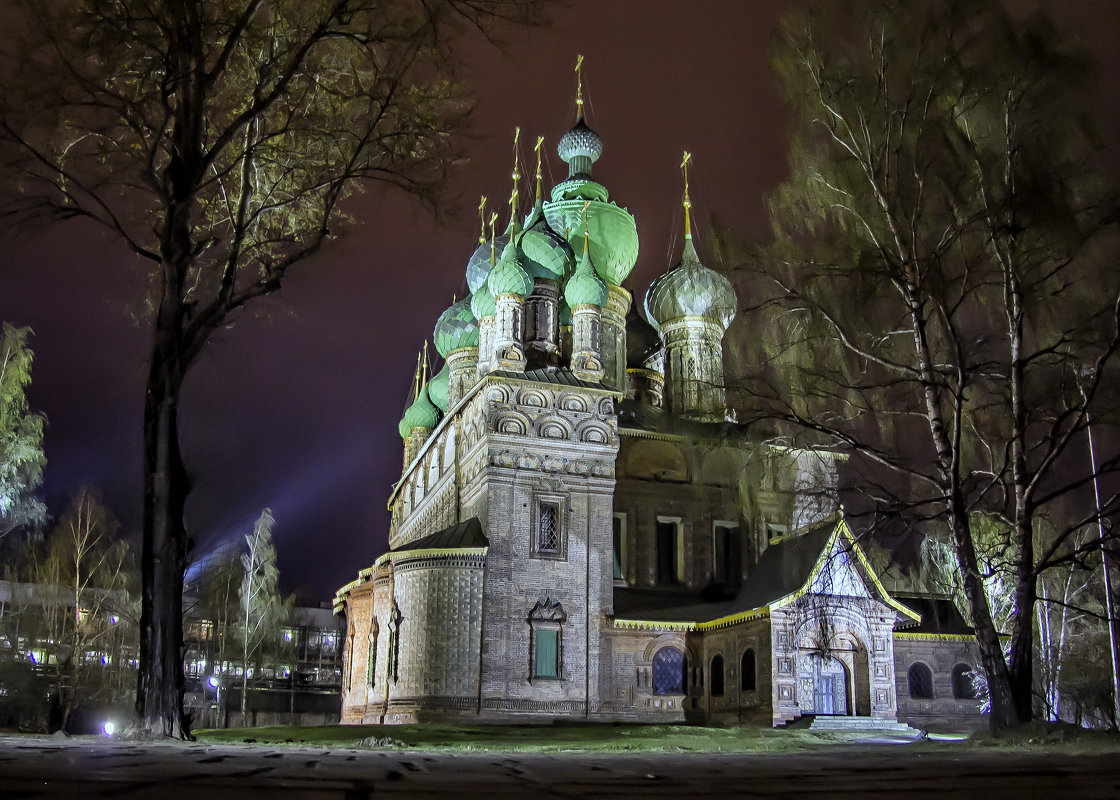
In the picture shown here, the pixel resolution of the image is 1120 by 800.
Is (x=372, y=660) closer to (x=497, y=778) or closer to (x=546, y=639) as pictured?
(x=546, y=639)

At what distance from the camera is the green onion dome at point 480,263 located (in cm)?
2820

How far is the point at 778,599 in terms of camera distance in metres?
20.8

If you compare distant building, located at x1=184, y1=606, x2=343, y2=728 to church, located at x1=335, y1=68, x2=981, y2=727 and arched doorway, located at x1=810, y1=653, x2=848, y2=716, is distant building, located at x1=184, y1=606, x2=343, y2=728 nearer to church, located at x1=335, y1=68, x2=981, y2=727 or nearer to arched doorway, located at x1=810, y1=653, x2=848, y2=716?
church, located at x1=335, y1=68, x2=981, y2=727

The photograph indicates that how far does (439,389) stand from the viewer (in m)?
31.9

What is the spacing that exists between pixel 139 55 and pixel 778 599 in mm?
15541

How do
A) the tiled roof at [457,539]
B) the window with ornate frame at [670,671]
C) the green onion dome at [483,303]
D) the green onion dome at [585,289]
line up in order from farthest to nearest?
1. the green onion dome at [483,303]
2. the green onion dome at [585,289]
3. the window with ornate frame at [670,671]
4. the tiled roof at [457,539]

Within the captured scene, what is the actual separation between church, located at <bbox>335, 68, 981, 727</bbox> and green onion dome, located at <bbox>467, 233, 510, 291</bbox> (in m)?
0.36

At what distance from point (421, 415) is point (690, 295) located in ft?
31.4

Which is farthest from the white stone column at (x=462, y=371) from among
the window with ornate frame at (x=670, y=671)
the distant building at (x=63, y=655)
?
the distant building at (x=63, y=655)

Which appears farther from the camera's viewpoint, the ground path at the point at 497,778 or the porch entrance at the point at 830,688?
the porch entrance at the point at 830,688

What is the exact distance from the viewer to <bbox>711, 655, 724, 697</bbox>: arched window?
2209cm

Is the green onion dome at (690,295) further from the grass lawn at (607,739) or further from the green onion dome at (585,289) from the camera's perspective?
the grass lawn at (607,739)

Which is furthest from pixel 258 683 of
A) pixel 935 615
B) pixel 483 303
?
pixel 935 615

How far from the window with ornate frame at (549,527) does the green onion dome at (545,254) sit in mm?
6380
